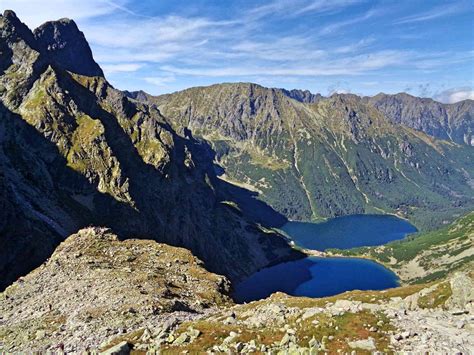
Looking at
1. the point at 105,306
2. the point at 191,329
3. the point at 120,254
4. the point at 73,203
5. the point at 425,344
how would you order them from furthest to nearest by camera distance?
the point at 73,203 → the point at 120,254 → the point at 105,306 → the point at 191,329 → the point at 425,344

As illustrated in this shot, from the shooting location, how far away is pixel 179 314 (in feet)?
180

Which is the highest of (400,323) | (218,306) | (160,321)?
(400,323)

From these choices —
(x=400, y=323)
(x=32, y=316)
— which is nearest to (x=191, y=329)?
(x=400, y=323)

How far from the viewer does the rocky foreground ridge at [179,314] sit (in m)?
35.9

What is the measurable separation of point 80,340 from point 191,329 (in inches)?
481

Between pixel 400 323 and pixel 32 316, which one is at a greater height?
pixel 400 323

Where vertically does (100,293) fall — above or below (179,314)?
above

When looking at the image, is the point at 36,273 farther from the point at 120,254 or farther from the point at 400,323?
the point at 400,323

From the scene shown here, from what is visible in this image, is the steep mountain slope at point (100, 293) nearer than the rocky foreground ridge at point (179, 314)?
No

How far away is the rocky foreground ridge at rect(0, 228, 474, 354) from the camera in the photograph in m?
35.9

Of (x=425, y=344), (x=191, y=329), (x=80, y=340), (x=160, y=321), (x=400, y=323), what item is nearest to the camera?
(x=425, y=344)

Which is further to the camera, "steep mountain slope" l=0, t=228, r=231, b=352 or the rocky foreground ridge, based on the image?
"steep mountain slope" l=0, t=228, r=231, b=352

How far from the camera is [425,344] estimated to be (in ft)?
106

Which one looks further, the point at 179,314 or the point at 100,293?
the point at 100,293
